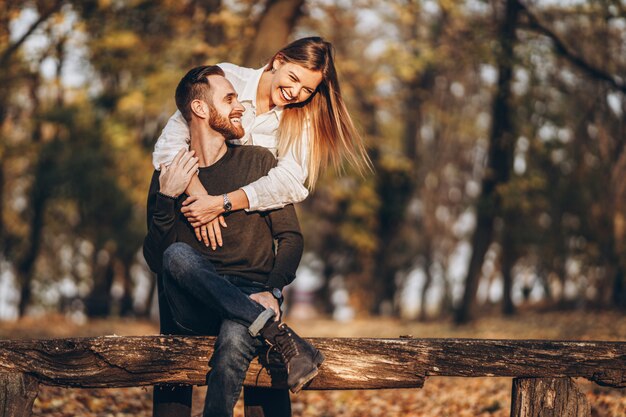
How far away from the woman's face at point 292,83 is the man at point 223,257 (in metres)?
0.26

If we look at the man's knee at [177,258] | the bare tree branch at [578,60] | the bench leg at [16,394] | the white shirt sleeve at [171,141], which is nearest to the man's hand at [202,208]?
the man's knee at [177,258]

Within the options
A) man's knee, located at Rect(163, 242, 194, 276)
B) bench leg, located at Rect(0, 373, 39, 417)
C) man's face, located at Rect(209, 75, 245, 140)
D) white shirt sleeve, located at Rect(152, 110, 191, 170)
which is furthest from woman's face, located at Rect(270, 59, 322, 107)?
bench leg, located at Rect(0, 373, 39, 417)

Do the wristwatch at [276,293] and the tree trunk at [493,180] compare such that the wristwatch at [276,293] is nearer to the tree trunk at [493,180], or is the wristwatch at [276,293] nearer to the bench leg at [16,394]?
the bench leg at [16,394]

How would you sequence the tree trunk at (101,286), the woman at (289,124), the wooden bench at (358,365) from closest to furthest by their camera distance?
the wooden bench at (358,365), the woman at (289,124), the tree trunk at (101,286)

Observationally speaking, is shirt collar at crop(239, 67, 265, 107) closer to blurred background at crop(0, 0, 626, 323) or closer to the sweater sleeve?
the sweater sleeve

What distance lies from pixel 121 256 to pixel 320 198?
8.38m

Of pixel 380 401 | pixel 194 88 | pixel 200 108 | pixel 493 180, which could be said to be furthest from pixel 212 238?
pixel 493 180

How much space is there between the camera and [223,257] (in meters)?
4.25

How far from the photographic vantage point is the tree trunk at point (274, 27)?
11695 mm

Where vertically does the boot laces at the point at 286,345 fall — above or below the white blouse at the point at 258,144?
below

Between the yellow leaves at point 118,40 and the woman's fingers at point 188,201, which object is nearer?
the woman's fingers at point 188,201

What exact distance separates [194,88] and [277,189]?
73cm

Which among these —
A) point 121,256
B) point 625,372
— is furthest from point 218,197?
point 121,256

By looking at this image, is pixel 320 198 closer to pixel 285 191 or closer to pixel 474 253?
pixel 474 253
